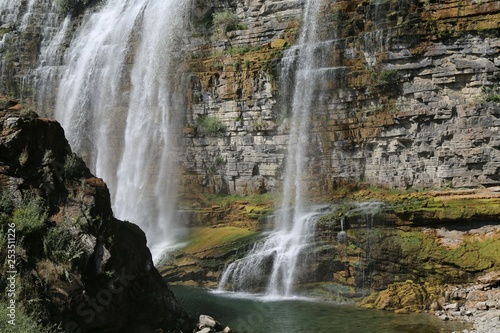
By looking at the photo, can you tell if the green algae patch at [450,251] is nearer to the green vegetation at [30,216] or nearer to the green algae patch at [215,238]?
the green algae patch at [215,238]

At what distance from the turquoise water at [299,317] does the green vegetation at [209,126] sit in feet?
29.0

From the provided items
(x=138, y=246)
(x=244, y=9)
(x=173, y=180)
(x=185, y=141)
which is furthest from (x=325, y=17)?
(x=138, y=246)

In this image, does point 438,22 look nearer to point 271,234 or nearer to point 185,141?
point 271,234

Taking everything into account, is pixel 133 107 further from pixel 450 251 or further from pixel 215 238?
pixel 450 251

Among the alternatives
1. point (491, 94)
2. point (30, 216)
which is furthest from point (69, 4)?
point (30, 216)

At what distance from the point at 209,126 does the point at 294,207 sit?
5777mm

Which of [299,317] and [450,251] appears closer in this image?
[299,317]

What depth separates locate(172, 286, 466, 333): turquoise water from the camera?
1327 centimetres

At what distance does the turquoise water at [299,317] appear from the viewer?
13266mm

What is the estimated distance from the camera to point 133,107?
84.5 ft

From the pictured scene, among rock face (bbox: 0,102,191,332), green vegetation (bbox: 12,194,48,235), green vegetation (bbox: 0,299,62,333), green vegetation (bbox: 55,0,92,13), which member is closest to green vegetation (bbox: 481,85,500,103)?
rock face (bbox: 0,102,191,332)

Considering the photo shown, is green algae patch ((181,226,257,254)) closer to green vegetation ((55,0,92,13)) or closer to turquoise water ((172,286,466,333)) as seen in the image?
turquoise water ((172,286,466,333))

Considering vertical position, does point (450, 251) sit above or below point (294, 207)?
below

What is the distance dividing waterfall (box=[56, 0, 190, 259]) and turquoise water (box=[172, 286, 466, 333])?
6622 mm
